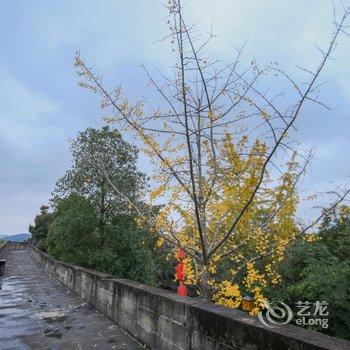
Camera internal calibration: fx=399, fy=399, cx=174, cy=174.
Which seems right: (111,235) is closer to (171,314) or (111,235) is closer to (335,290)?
(335,290)

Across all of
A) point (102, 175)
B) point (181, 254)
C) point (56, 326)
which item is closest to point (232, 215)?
point (181, 254)

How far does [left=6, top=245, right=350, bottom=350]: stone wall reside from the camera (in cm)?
302

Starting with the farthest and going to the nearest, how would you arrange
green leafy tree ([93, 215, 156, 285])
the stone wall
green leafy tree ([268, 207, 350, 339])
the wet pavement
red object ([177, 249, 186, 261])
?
1. green leafy tree ([93, 215, 156, 285])
2. green leafy tree ([268, 207, 350, 339])
3. red object ([177, 249, 186, 261])
4. the wet pavement
5. the stone wall

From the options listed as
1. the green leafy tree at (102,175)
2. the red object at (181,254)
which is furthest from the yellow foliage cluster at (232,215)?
the green leafy tree at (102,175)

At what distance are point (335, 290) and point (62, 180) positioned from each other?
10.6m

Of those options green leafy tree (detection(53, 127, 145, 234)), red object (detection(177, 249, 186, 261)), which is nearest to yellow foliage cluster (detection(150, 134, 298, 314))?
red object (detection(177, 249, 186, 261))

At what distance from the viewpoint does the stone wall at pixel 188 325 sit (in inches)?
119

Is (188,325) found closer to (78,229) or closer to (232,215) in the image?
(232,215)

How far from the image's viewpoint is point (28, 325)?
6.85 m

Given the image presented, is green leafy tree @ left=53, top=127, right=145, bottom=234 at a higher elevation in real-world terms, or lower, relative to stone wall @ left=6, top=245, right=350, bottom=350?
higher

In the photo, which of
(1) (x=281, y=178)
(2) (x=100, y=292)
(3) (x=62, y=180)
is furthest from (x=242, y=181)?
(3) (x=62, y=180)

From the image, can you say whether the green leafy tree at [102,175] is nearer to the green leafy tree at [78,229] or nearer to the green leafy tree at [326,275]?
the green leafy tree at [78,229]

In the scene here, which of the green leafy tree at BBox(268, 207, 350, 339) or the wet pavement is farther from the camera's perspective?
the green leafy tree at BBox(268, 207, 350, 339)

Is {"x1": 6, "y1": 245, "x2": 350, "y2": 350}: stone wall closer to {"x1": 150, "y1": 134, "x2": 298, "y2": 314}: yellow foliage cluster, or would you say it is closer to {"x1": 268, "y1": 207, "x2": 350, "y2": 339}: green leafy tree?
{"x1": 150, "y1": 134, "x2": 298, "y2": 314}: yellow foliage cluster
